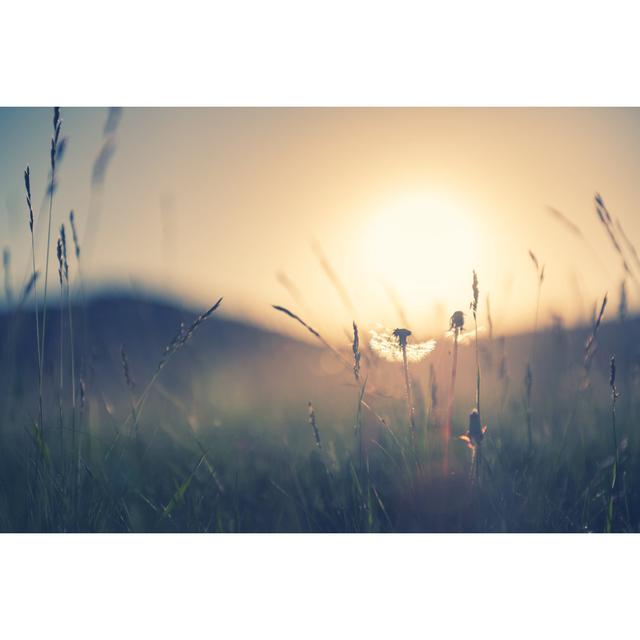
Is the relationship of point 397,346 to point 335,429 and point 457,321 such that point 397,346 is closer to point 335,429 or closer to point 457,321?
point 457,321

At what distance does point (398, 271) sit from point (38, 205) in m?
1.18

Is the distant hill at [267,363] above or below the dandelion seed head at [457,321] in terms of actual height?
below

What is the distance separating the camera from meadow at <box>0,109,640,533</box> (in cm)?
152

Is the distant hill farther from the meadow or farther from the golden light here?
the golden light

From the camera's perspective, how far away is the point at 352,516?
151cm

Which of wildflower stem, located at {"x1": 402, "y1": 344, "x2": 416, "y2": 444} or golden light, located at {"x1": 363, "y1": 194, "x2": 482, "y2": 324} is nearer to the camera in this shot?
wildflower stem, located at {"x1": 402, "y1": 344, "x2": 416, "y2": 444}

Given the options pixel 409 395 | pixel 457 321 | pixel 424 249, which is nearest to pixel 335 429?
pixel 409 395

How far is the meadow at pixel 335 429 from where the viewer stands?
5.00 ft

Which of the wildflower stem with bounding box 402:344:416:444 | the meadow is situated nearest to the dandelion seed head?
the meadow

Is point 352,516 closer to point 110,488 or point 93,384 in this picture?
point 110,488

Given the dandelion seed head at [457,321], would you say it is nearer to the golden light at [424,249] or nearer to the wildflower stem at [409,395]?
the golden light at [424,249]

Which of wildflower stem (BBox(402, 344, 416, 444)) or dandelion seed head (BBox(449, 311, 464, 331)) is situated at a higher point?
dandelion seed head (BBox(449, 311, 464, 331))

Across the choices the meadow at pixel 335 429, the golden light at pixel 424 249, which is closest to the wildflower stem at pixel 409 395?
the meadow at pixel 335 429

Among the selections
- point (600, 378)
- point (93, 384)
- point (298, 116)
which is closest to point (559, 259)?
point (600, 378)
